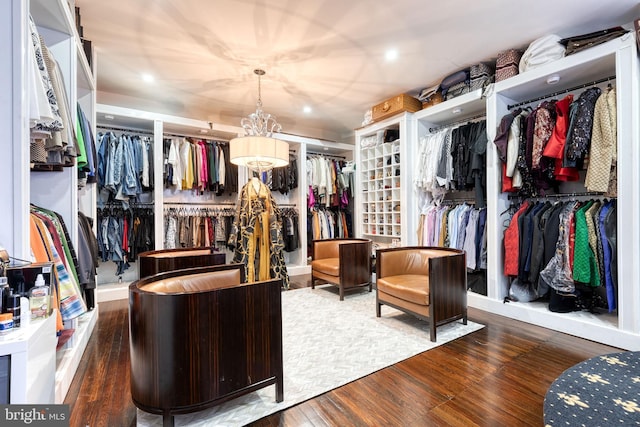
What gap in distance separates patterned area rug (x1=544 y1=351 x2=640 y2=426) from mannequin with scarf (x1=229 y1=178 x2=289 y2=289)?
3.12 metres

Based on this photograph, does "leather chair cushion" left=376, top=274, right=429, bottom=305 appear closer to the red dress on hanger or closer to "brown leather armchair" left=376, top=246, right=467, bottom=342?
"brown leather armchair" left=376, top=246, right=467, bottom=342

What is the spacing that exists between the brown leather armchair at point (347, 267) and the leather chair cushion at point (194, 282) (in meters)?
1.77

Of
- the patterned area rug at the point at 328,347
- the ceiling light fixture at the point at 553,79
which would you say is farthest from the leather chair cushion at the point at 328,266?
the ceiling light fixture at the point at 553,79

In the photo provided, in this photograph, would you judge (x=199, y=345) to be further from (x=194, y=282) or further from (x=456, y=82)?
(x=456, y=82)

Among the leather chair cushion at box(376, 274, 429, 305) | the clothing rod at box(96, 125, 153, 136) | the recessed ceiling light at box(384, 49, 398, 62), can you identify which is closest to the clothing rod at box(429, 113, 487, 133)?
the recessed ceiling light at box(384, 49, 398, 62)

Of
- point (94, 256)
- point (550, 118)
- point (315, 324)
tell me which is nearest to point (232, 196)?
point (94, 256)

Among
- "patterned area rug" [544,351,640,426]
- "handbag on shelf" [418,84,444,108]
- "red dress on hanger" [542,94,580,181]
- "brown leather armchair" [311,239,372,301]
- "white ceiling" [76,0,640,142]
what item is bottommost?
"patterned area rug" [544,351,640,426]

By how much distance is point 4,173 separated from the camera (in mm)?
1290

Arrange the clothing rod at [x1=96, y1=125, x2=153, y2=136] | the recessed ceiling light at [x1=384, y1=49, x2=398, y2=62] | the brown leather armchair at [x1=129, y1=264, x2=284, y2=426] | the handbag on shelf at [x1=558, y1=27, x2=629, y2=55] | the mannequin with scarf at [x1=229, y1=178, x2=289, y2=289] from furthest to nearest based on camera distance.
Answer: the clothing rod at [x1=96, y1=125, x2=153, y2=136] < the mannequin with scarf at [x1=229, y1=178, x2=289, y2=289] < the recessed ceiling light at [x1=384, y1=49, x2=398, y2=62] < the handbag on shelf at [x1=558, y1=27, x2=629, y2=55] < the brown leather armchair at [x1=129, y1=264, x2=284, y2=426]

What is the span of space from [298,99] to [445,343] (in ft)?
11.6

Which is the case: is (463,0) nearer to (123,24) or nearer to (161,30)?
(161,30)

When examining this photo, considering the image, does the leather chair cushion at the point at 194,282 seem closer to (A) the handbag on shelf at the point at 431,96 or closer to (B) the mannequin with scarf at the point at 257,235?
(B) the mannequin with scarf at the point at 257,235

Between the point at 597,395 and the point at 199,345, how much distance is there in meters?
1.84

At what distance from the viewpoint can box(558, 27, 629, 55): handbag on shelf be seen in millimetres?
2351
